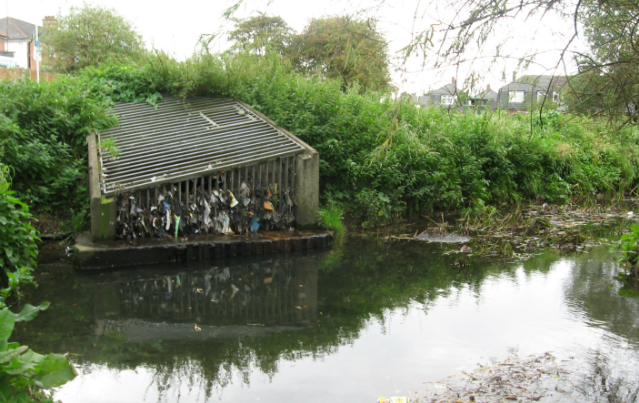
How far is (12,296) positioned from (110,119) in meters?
4.57

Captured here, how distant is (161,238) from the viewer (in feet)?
24.1

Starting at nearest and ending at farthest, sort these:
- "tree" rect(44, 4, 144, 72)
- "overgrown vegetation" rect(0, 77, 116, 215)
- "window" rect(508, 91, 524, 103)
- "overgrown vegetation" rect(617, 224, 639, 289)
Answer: "window" rect(508, 91, 524, 103) < "overgrown vegetation" rect(617, 224, 639, 289) < "overgrown vegetation" rect(0, 77, 116, 215) < "tree" rect(44, 4, 144, 72)

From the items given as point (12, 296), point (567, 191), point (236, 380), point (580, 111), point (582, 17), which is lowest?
point (236, 380)

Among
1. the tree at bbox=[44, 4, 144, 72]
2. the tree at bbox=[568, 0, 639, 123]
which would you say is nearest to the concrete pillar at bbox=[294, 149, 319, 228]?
the tree at bbox=[568, 0, 639, 123]

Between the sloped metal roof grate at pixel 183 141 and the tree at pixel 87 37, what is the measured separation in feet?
37.7

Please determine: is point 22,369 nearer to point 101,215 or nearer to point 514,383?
point 514,383

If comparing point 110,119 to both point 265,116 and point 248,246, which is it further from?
point 248,246

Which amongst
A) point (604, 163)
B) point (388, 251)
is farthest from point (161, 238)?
point (604, 163)

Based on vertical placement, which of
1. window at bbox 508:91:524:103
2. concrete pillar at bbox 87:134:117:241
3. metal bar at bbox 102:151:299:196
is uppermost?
window at bbox 508:91:524:103

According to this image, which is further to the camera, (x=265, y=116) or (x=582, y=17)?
(x=265, y=116)

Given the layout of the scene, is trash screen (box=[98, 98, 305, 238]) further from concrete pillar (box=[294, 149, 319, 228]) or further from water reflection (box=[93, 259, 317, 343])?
water reflection (box=[93, 259, 317, 343])

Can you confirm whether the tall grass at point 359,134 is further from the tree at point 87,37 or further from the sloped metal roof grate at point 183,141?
the tree at point 87,37

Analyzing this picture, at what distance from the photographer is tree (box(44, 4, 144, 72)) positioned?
20250mm

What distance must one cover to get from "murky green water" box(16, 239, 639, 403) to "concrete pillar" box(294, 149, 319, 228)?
1.45 meters
